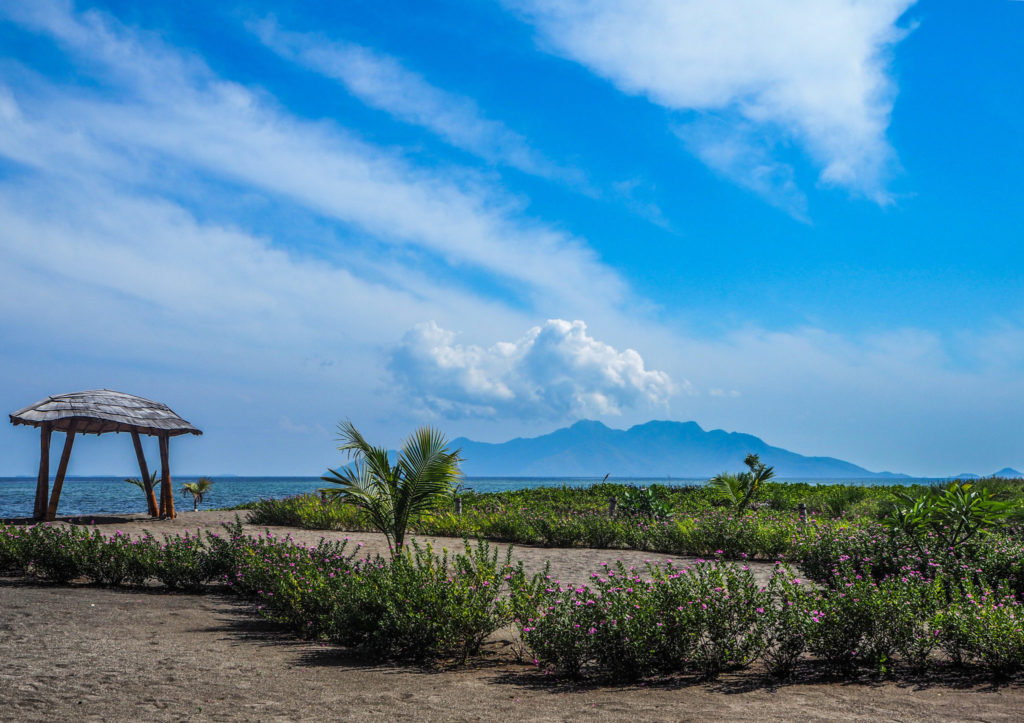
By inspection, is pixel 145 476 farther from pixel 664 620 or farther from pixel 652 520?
pixel 664 620

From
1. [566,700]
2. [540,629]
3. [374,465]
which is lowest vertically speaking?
[566,700]

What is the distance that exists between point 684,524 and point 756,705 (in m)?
10.5

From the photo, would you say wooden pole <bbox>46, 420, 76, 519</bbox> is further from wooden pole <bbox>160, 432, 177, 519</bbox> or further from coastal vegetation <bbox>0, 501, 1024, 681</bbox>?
coastal vegetation <bbox>0, 501, 1024, 681</bbox>

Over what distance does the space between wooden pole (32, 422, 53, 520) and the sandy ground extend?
13158mm

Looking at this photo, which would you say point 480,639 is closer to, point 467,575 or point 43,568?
point 467,575

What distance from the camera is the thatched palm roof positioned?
722 inches

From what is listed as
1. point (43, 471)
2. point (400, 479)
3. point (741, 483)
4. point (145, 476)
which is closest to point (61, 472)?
point (43, 471)

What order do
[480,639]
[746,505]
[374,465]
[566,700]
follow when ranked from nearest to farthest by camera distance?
[566,700]
[480,639]
[374,465]
[746,505]

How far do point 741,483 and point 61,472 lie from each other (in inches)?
740

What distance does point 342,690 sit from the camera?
595 cm

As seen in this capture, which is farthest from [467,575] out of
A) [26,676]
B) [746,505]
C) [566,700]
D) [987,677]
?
[746,505]

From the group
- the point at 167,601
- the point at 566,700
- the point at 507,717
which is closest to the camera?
the point at 507,717

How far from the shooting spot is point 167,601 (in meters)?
9.94

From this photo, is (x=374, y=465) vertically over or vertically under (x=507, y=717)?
over
